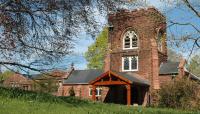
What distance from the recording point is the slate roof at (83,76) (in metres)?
54.7

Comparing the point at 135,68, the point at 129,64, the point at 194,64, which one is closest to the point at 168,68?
the point at 135,68

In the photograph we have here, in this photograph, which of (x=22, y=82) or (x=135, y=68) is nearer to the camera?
(x=22, y=82)

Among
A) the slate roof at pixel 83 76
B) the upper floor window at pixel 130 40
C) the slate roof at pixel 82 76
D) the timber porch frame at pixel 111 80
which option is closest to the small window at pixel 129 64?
the upper floor window at pixel 130 40

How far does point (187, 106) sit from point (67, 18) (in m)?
21.9

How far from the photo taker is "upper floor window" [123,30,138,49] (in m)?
47.3

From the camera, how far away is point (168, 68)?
153 feet

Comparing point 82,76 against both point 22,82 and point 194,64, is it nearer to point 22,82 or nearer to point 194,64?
point 194,64

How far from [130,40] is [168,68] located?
5.55 m

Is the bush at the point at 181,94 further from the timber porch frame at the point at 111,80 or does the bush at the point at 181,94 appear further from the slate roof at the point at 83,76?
the slate roof at the point at 83,76

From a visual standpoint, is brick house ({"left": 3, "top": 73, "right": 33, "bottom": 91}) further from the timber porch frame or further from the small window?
the small window

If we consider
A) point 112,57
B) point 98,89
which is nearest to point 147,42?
point 112,57

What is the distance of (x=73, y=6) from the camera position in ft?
46.5

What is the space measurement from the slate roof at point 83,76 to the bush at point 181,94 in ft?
58.7

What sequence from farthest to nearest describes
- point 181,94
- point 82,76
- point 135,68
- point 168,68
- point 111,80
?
point 82,76 → point 135,68 → point 168,68 → point 111,80 → point 181,94
